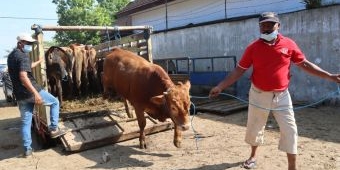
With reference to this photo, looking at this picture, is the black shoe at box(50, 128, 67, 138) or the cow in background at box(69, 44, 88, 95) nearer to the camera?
the black shoe at box(50, 128, 67, 138)

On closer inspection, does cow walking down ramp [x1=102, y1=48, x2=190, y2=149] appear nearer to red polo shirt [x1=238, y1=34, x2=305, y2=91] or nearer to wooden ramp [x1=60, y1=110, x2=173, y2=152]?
wooden ramp [x1=60, y1=110, x2=173, y2=152]

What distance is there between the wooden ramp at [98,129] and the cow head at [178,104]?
64.6 inches

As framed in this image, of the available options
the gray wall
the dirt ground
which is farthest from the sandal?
the gray wall

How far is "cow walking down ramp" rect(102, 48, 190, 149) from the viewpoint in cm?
584

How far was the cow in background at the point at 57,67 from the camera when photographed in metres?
9.20

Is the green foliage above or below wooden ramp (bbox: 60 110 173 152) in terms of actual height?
above

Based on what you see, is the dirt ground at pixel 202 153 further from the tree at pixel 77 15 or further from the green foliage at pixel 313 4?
the tree at pixel 77 15

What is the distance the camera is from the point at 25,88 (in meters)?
6.65

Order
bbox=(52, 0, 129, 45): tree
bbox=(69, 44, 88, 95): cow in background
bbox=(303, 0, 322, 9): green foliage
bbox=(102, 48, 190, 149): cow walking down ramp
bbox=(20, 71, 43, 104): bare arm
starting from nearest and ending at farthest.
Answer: bbox=(102, 48, 190, 149): cow walking down ramp, bbox=(20, 71, 43, 104): bare arm, bbox=(69, 44, 88, 95): cow in background, bbox=(303, 0, 322, 9): green foliage, bbox=(52, 0, 129, 45): tree

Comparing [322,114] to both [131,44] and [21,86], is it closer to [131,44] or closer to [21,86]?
[131,44]

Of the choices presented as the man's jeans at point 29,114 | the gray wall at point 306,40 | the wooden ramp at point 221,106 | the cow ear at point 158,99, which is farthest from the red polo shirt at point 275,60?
the gray wall at point 306,40

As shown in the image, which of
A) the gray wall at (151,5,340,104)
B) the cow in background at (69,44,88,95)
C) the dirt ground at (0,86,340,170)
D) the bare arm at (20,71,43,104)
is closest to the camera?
the dirt ground at (0,86,340,170)

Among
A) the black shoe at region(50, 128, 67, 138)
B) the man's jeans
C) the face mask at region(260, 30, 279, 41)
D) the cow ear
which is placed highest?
the face mask at region(260, 30, 279, 41)

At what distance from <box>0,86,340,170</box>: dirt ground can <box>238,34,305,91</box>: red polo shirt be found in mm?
1299
